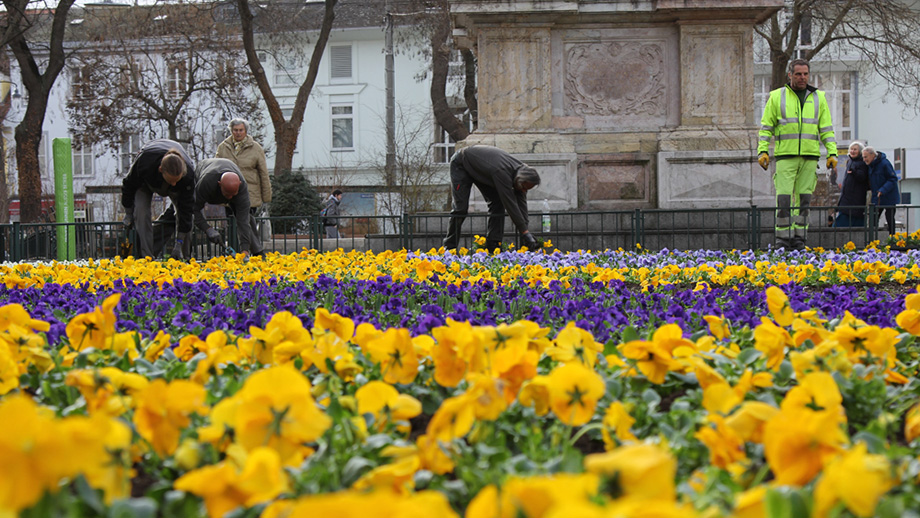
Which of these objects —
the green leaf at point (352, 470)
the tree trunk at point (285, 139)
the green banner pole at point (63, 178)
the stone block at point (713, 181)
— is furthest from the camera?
the tree trunk at point (285, 139)

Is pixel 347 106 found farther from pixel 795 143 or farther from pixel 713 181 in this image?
pixel 795 143

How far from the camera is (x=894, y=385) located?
270cm

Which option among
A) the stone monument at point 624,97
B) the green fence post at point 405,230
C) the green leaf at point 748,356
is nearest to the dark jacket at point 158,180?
the green fence post at point 405,230

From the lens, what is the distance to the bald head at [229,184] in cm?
1099

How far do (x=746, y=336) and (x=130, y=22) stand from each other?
36.5 metres

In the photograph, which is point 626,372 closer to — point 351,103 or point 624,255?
Result: point 624,255

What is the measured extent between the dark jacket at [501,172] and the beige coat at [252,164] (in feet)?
11.1

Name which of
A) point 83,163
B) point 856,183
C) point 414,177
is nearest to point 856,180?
point 856,183

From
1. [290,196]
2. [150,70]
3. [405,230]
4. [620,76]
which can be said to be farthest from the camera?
[150,70]

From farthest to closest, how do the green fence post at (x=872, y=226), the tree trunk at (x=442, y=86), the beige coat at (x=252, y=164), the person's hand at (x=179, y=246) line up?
the tree trunk at (x=442, y=86)
the beige coat at (x=252, y=164)
the green fence post at (x=872, y=226)
the person's hand at (x=179, y=246)

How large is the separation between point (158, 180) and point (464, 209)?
12.4ft

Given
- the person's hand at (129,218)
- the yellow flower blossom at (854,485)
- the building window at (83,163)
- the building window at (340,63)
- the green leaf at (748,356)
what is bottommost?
the green leaf at (748,356)

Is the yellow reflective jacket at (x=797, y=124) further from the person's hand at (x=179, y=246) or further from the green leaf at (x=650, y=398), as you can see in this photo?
the green leaf at (x=650, y=398)

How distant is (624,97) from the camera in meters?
15.2
